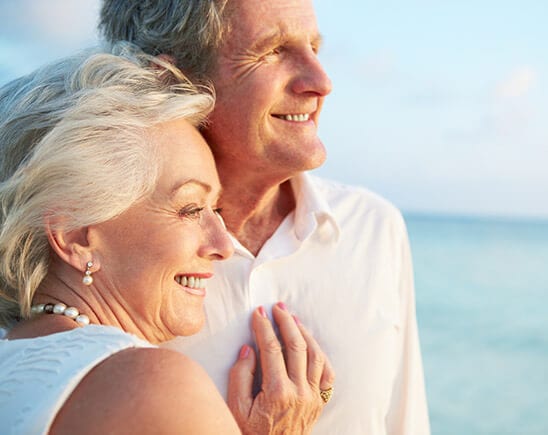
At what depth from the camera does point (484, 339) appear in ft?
51.2

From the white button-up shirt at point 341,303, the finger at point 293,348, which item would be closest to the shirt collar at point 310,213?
the white button-up shirt at point 341,303

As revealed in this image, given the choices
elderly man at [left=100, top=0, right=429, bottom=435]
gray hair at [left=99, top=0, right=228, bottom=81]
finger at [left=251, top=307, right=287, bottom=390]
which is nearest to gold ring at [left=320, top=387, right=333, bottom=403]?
elderly man at [left=100, top=0, right=429, bottom=435]

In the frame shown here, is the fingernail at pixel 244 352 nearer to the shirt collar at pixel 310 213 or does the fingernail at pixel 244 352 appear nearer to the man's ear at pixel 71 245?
the shirt collar at pixel 310 213

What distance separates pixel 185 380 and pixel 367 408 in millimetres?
1045

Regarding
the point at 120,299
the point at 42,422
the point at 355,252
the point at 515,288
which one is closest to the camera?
the point at 42,422

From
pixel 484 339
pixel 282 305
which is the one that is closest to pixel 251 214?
pixel 282 305

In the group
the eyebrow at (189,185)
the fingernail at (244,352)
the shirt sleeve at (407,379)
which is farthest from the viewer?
the shirt sleeve at (407,379)

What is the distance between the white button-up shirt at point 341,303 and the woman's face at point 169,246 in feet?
0.73

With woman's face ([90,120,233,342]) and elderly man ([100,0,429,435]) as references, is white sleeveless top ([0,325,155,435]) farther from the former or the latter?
elderly man ([100,0,429,435])

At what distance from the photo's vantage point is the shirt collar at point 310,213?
2502 millimetres

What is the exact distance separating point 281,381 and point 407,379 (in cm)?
62

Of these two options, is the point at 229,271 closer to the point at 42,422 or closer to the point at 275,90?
the point at 275,90

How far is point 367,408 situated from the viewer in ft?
7.91

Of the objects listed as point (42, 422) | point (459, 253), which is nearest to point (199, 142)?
point (42, 422)
